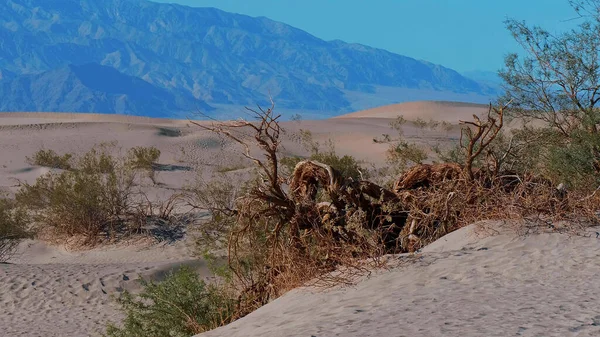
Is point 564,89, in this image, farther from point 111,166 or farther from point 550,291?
point 111,166

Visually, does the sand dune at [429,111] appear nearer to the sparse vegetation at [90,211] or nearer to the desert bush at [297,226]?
the sparse vegetation at [90,211]

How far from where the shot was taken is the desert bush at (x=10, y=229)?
17.1 m

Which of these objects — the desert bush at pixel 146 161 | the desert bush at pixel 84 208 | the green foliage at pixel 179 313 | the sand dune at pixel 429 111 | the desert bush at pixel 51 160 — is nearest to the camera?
the green foliage at pixel 179 313

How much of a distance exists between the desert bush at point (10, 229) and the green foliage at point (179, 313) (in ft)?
28.9

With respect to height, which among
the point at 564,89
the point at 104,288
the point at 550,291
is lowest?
the point at 104,288

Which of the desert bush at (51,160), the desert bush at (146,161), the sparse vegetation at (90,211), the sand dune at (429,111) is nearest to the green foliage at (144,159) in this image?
the desert bush at (146,161)

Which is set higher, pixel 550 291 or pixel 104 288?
pixel 550 291

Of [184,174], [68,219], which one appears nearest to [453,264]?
[68,219]

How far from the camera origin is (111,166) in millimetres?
24938

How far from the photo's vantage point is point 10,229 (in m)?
17.5

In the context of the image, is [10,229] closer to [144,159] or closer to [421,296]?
[421,296]

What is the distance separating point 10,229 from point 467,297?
42.8 ft

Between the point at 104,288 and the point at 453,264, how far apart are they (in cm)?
701

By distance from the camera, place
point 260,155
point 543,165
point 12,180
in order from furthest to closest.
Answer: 1. point 260,155
2. point 12,180
3. point 543,165
